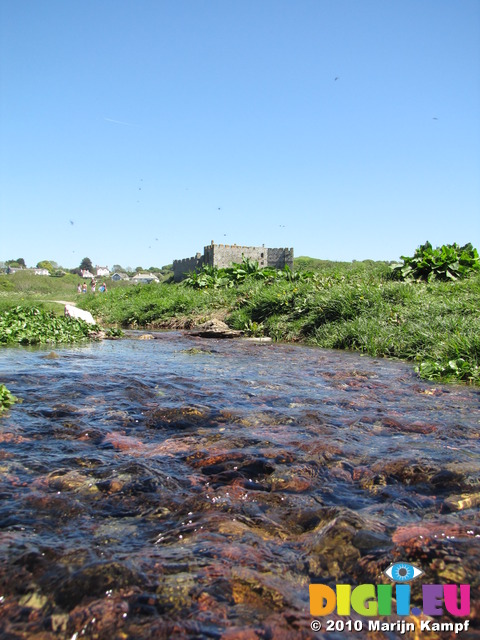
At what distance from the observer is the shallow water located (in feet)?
6.39

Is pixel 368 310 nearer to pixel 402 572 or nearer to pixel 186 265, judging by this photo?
pixel 402 572

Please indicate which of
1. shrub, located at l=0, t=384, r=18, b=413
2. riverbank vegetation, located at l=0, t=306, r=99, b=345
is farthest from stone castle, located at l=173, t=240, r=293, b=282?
shrub, located at l=0, t=384, r=18, b=413

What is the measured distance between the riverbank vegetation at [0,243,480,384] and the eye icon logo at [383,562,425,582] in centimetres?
525

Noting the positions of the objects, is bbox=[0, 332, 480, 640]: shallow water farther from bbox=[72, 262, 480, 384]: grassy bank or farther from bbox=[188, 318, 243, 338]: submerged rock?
bbox=[188, 318, 243, 338]: submerged rock

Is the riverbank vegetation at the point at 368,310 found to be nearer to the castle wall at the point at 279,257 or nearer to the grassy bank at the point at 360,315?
the grassy bank at the point at 360,315

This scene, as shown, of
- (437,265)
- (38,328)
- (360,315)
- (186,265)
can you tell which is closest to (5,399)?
(38,328)

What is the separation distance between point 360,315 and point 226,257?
24454mm

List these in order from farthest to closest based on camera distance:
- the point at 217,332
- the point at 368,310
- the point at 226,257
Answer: the point at 226,257
the point at 217,332
the point at 368,310

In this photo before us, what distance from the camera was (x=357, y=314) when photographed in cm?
Result: 1212

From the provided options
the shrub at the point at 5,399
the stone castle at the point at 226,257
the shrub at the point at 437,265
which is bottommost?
the shrub at the point at 5,399

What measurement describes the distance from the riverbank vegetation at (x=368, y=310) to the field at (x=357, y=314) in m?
0.02

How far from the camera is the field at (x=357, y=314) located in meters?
8.23

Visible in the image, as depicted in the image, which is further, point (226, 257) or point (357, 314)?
point (226, 257)

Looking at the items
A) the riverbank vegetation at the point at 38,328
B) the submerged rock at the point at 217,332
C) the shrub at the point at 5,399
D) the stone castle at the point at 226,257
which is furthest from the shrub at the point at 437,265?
the stone castle at the point at 226,257
